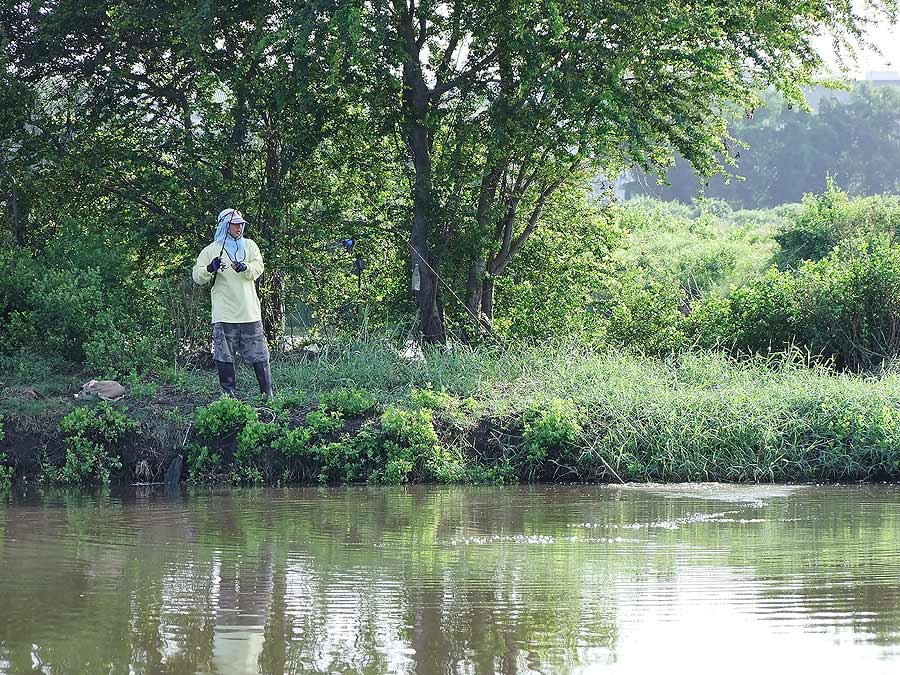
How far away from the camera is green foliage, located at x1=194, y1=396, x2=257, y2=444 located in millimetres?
11359

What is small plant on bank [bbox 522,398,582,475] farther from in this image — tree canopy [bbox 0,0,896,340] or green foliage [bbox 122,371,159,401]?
tree canopy [bbox 0,0,896,340]

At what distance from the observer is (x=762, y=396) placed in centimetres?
1208

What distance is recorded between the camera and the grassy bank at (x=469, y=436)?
36.5 ft

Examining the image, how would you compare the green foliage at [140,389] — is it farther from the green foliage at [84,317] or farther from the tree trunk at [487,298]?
the tree trunk at [487,298]

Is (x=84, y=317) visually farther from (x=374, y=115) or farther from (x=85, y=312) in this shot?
(x=374, y=115)

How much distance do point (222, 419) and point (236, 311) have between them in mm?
1203

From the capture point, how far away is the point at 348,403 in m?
11.7

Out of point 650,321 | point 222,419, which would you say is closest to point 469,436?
point 222,419

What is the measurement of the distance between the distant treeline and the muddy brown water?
81.3m

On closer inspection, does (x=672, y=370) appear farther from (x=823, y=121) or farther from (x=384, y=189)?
(x=823, y=121)

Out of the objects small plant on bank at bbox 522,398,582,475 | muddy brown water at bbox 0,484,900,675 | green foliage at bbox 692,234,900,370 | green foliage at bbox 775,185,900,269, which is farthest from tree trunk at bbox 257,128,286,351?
→ green foliage at bbox 775,185,900,269

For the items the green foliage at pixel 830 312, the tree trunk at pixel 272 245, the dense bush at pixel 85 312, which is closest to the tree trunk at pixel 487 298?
the tree trunk at pixel 272 245

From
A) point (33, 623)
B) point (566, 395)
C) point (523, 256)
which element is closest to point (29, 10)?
point (523, 256)

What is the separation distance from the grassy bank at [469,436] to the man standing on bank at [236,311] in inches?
16.0
